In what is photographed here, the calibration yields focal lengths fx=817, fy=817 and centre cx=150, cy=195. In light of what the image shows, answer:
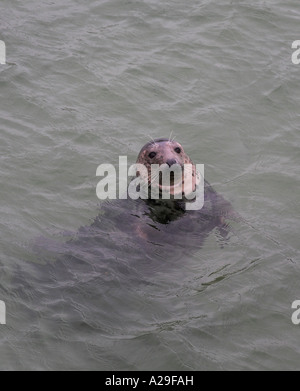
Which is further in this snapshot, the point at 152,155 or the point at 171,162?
the point at 152,155

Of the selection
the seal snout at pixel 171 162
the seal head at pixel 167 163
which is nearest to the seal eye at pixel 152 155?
the seal head at pixel 167 163

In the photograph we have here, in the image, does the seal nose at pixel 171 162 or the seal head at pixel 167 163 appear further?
the seal head at pixel 167 163

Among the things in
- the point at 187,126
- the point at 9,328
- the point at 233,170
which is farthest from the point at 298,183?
the point at 9,328

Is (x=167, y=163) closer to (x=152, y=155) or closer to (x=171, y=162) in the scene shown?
(x=171, y=162)

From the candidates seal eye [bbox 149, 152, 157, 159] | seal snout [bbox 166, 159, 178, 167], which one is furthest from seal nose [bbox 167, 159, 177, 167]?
seal eye [bbox 149, 152, 157, 159]

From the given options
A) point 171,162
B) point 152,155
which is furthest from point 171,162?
point 152,155

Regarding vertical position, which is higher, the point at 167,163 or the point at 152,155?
the point at 152,155

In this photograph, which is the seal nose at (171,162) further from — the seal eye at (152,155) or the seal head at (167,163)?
the seal eye at (152,155)

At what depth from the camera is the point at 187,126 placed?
450 inches

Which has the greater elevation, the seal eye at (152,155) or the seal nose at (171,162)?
the seal eye at (152,155)

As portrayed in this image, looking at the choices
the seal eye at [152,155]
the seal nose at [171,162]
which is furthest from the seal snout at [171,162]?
the seal eye at [152,155]

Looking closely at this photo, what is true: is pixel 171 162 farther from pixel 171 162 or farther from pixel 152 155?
pixel 152 155
